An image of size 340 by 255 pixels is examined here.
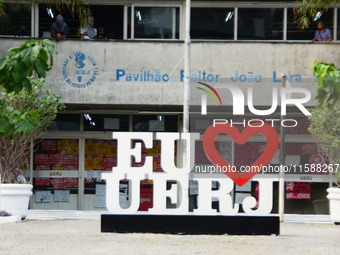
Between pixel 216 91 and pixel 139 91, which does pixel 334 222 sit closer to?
pixel 216 91

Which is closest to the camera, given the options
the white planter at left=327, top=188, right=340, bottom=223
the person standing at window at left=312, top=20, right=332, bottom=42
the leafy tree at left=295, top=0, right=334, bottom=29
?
the white planter at left=327, top=188, right=340, bottom=223

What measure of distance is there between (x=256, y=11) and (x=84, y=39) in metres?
5.39

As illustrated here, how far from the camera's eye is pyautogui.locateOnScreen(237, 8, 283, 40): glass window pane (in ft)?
47.0

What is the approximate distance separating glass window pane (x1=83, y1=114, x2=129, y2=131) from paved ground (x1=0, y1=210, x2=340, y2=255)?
445 cm

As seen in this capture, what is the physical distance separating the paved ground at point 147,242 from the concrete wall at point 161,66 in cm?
449

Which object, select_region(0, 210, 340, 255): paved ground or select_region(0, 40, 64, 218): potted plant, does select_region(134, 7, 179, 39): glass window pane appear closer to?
select_region(0, 40, 64, 218): potted plant

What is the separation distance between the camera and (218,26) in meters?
14.3

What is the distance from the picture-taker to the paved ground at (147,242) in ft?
25.3

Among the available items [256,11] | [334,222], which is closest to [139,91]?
[256,11]

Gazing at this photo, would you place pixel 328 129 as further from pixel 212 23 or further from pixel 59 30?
pixel 59 30

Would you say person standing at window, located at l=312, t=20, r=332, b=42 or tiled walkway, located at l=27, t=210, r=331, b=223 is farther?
person standing at window, located at l=312, t=20, r=332, b=42

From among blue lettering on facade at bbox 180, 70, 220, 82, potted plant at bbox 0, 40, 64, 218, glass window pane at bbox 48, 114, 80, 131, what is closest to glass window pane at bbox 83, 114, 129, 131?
glass window pane at bbox 48, 114, 80, 131

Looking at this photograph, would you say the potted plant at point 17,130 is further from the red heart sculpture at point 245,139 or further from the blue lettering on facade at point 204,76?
the blue lettering on facade at point 204,76

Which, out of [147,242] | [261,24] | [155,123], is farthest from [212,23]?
[147,242]
